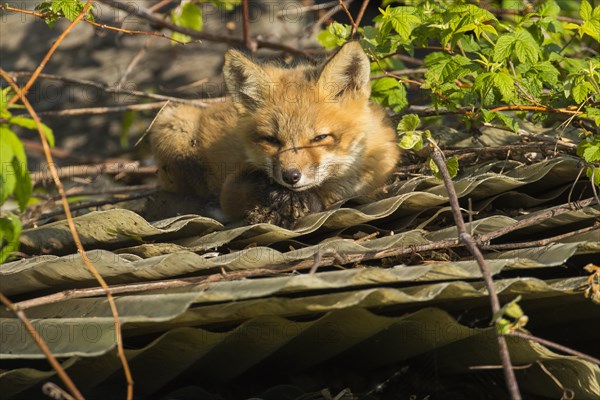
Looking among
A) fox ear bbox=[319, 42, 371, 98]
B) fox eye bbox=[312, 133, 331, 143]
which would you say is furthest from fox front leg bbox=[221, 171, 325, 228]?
fox ear bbox=[319, 42, 371, 98]

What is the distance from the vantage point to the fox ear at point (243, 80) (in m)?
4.38

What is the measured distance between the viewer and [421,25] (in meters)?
4.20

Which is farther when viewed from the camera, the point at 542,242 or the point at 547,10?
the point at 547,10

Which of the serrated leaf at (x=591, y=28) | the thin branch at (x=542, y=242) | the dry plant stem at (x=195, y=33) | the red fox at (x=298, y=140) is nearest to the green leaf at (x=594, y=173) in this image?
the thin branch at (x=542, y=242)

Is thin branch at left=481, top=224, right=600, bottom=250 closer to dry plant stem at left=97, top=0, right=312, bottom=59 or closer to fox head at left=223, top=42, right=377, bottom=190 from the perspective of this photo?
fox head at left=223, top=42, right=377, bottom=190

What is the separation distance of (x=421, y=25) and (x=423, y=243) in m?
1.48

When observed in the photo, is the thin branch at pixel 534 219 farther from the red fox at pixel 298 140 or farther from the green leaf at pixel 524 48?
the red fox at pixel 298 140

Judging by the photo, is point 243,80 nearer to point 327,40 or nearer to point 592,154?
point 327,40

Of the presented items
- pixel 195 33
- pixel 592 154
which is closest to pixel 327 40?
pixel 195 33

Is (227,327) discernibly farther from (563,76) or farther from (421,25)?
(563,76)

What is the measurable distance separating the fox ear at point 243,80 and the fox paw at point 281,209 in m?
0.63

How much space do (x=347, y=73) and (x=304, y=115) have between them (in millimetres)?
390

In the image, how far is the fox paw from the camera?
410 centimetres

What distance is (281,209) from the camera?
162 inches
